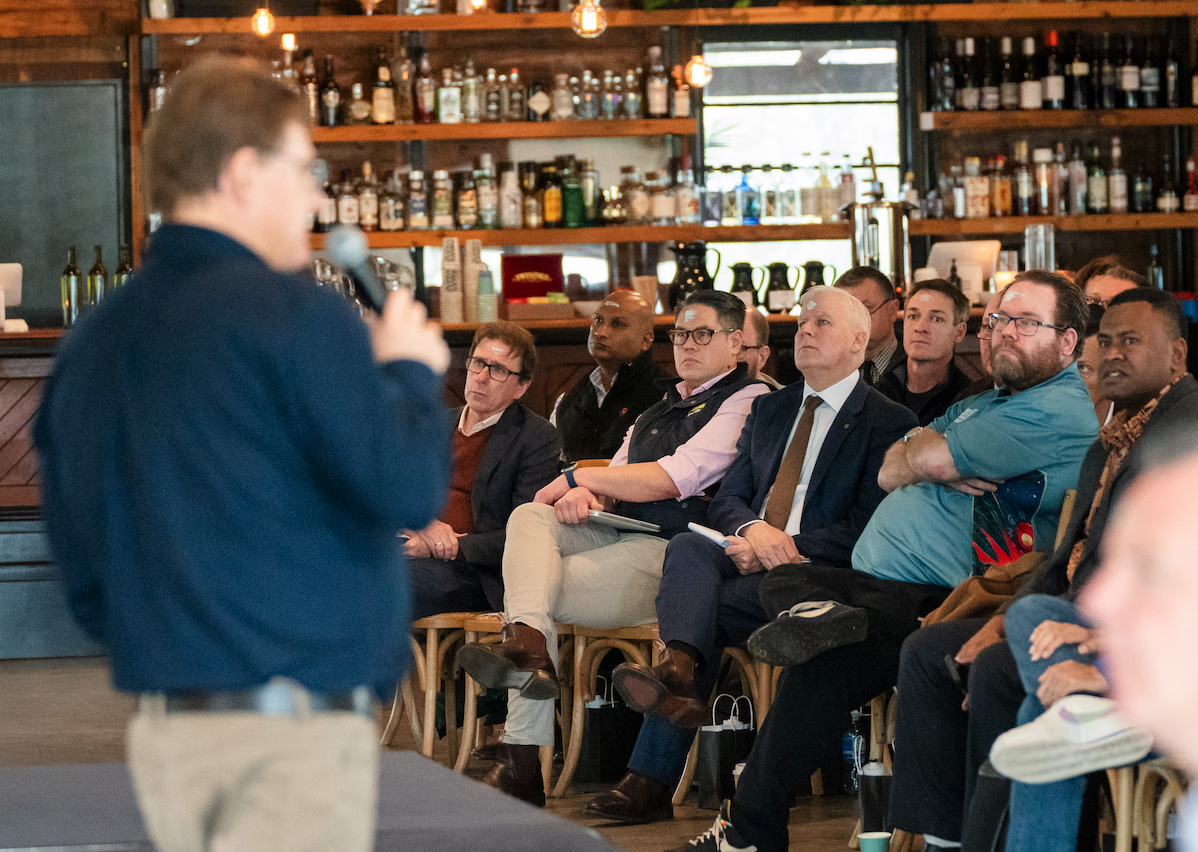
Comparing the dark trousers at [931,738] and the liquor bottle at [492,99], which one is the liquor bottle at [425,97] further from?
the dark trousers at [931,738]

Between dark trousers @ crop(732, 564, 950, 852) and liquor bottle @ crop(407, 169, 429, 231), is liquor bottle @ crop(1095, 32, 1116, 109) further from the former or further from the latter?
dark trousers @ crop(732, 564, 950, 852)

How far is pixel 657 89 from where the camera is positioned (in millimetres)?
6688

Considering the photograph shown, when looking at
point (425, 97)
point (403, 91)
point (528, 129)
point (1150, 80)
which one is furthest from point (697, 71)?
point (1150, 80)

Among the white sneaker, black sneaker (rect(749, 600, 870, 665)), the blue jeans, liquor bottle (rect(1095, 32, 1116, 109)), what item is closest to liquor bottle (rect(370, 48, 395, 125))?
liquor bottle (rect(1095, 32, 1116, 109))

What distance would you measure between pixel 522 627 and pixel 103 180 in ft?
14.5

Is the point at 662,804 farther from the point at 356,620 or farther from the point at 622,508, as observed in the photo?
the point at 356,620

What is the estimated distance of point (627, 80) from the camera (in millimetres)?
6809

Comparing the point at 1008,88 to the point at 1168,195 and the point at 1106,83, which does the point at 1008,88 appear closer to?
the point at 1106,83

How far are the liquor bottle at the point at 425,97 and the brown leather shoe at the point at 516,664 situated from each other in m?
3.75

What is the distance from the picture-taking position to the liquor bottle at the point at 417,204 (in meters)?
6.64

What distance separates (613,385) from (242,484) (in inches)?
142

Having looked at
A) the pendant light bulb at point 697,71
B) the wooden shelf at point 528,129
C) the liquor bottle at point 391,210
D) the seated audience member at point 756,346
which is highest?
the pendant light bulb at point 697,71

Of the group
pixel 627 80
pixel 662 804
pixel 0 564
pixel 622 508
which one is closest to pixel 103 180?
pixel 0 564

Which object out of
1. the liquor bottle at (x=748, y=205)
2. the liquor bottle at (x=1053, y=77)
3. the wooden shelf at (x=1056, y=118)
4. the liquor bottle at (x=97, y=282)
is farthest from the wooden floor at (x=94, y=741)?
the liquor bottle at (x=1053, y=77)
